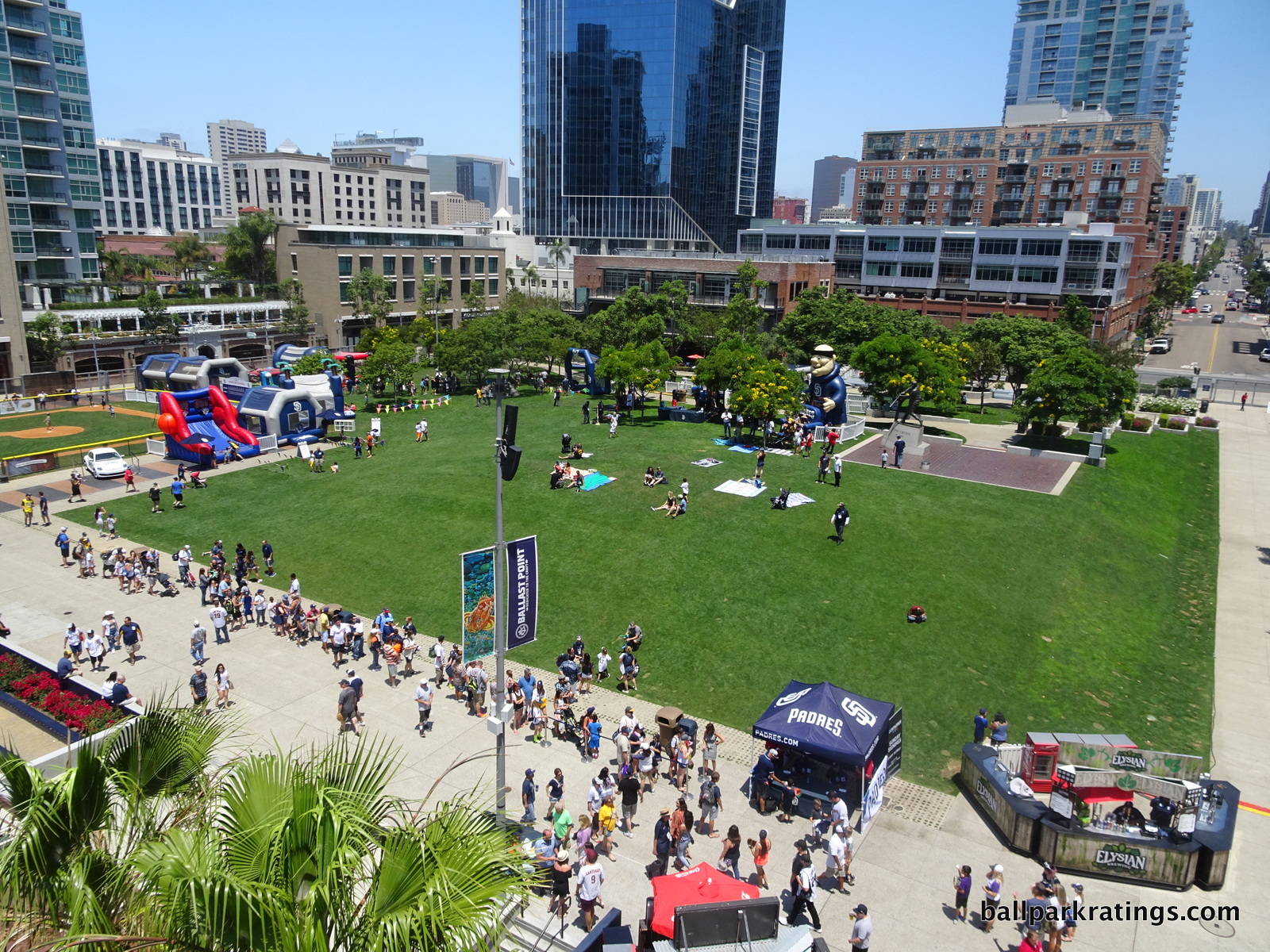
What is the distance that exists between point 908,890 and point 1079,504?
26911 mm

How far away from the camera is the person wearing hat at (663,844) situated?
16.0m

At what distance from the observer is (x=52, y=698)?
20.6 meters

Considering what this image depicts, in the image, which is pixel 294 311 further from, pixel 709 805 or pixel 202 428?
pixel 709 805

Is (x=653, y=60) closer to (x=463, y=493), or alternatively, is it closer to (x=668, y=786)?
(x=463, y=493)

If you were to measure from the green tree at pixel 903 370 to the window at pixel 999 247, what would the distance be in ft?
132

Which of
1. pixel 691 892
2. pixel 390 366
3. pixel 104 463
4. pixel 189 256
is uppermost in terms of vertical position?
pixel 189 256

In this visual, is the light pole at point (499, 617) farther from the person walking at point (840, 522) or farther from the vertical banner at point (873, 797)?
the person walking at point (840, 522)

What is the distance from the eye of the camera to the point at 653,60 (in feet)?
400

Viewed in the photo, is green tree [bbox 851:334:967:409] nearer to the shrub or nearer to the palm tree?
the shrub

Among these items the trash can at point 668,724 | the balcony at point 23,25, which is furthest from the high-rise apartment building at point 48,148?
the trash can at point 668,724

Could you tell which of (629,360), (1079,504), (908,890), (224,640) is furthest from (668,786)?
(629,360)

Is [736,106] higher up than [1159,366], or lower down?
higher up

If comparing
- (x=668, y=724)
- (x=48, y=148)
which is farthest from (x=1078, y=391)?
(x=48, y=148)

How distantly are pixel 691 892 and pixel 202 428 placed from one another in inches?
1571
